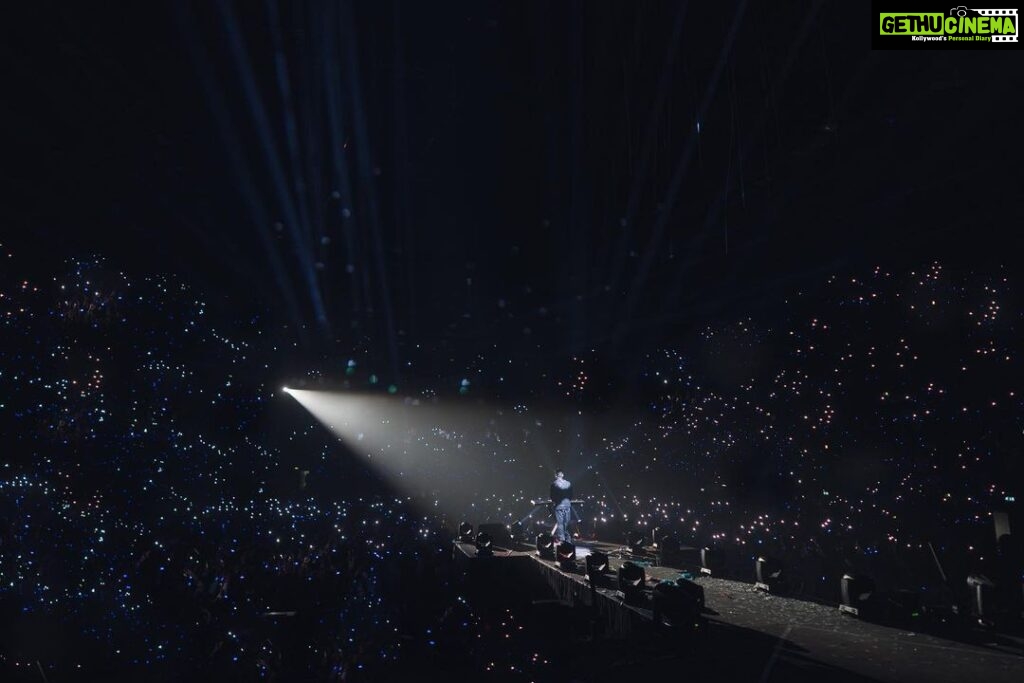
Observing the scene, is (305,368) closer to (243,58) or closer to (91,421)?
(91,421)

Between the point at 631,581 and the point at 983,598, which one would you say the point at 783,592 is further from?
the point at 631,581

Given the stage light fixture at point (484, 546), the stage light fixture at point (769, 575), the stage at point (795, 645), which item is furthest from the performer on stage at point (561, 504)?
the stage light fixture at point (769, 575)

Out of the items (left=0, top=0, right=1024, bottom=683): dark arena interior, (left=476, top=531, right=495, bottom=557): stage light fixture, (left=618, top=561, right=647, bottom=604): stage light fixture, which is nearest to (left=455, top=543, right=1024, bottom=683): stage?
(left=0, top=0, right=1024, bottom=683): dark arena interior

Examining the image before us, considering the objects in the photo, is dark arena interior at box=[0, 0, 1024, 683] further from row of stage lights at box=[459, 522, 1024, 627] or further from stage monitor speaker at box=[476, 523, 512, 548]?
stage monitor speaker at box=[476, 523, 512, 548]

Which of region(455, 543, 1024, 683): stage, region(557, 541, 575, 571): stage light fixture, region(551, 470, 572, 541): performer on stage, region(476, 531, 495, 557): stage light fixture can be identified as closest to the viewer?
region(455, 543, 1024, 683): stage

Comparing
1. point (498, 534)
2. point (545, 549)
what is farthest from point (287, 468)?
point (545, 549)

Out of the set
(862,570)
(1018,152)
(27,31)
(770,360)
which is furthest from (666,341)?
(27,31)

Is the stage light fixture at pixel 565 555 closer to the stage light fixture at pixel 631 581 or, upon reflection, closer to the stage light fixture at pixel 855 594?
the stage light fixture at pixel 631 581
